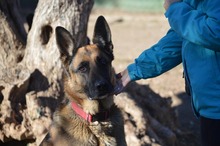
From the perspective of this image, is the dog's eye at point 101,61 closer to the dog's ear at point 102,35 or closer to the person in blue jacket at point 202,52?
the dog's ear at point 102,35

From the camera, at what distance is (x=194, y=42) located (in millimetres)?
3045

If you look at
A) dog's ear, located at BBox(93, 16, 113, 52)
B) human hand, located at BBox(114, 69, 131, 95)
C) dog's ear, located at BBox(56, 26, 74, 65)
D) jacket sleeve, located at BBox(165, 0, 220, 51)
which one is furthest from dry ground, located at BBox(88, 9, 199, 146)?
jacket sleeve, located at BBox(165, 0, 220, 51)

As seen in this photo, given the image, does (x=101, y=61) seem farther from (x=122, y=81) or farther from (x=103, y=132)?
(x=103, y=132)

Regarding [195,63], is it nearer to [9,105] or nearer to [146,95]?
[9,105]

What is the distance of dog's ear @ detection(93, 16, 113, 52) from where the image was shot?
402 centimetres

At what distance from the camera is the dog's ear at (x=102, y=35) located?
13.2 ft

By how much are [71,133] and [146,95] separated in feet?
9.26

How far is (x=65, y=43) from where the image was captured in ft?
13.3

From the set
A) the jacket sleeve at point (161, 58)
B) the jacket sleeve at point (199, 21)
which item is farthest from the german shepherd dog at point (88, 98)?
the jacket sleeve at point (199, 21)

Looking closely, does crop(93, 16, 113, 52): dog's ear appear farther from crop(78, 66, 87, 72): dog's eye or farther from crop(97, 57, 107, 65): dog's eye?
crop(78, 66, 87, 72): dog's eye

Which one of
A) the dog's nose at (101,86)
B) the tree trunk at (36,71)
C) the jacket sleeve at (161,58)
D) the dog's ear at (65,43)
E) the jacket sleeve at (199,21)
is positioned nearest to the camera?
the jacket sleeve at (199,21)

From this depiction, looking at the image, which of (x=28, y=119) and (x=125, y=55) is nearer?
(x=28, y=119)

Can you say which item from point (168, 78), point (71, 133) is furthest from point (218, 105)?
point (168, 78)

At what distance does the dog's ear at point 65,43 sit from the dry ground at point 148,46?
284 centimetres
